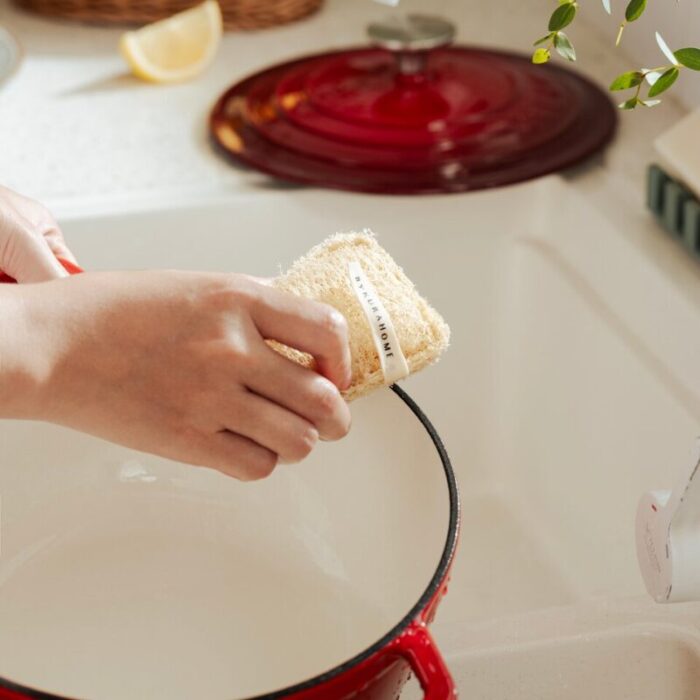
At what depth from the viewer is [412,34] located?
3.64 feet

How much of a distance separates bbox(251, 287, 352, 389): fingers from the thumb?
0.58ft

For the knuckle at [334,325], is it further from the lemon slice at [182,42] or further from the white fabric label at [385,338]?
the lemon slice at [182,42]

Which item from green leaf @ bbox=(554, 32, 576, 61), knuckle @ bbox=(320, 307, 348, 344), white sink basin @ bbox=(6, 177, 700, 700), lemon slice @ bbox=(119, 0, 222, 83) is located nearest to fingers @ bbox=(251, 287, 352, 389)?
knuckle @ bbox=(320, 307, 348, 344)

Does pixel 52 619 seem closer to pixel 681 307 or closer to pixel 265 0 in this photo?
pixel 681 307

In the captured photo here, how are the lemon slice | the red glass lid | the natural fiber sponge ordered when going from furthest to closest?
the lemon slice → the red glass lid → the natural fiber sponge

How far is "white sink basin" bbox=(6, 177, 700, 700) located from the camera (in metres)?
0.88

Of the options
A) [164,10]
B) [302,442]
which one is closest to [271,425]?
[302,442]

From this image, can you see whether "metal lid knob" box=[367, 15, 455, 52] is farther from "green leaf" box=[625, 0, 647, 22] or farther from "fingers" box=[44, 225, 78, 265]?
"green leaf" box=[625, 0, 647, 22]

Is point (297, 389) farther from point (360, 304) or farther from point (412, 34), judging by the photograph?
point (412, 34)

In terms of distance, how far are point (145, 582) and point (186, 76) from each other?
0.64 metres

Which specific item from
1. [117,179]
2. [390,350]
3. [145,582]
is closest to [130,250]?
[117,179]

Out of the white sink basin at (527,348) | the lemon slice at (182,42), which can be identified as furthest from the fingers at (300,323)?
the lemon slice at (182,42)

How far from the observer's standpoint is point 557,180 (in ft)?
3.33

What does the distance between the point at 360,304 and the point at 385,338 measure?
0.08 feet
